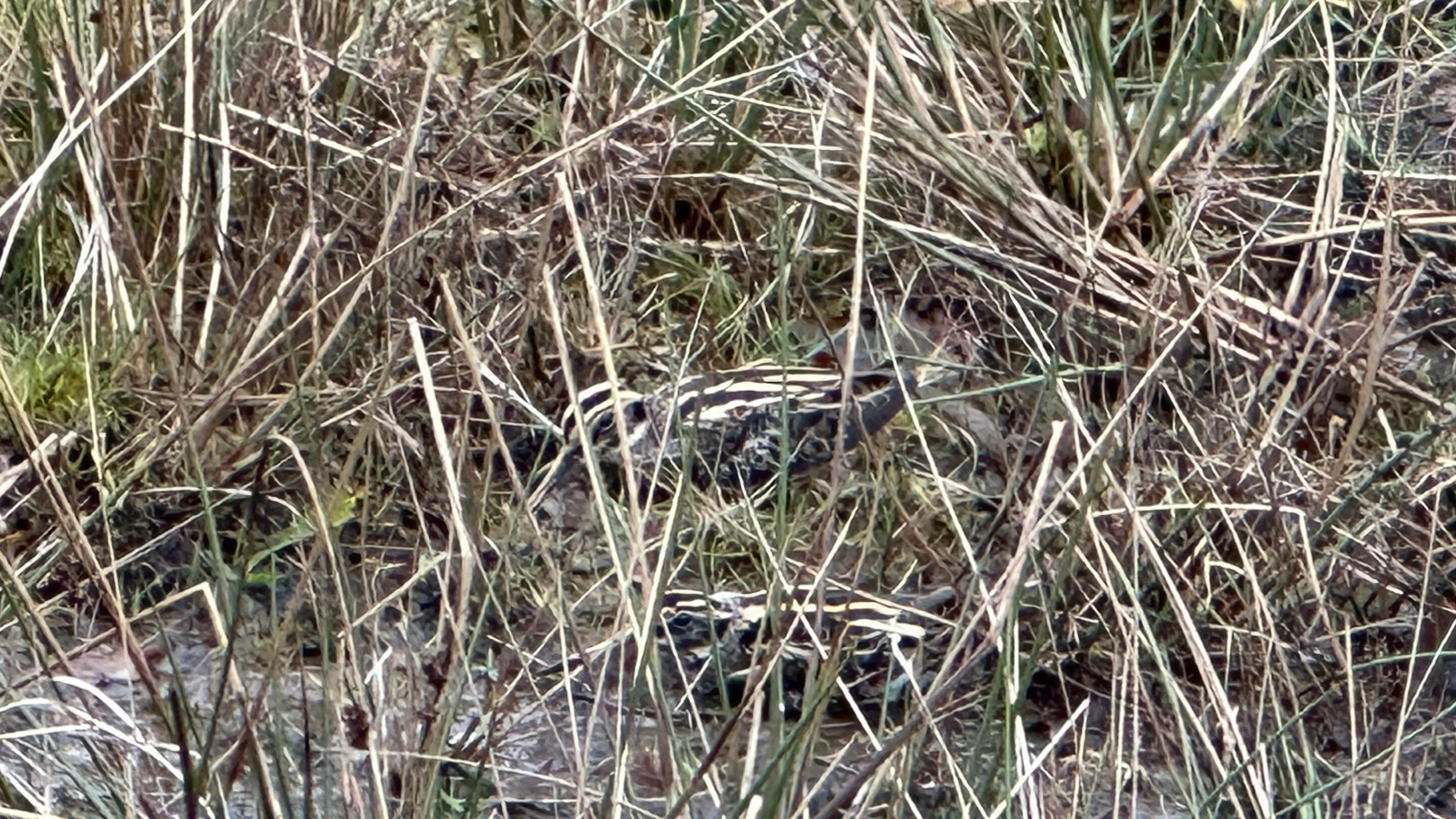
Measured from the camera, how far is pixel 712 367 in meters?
2.46

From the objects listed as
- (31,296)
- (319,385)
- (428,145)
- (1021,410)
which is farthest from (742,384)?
(31,296)

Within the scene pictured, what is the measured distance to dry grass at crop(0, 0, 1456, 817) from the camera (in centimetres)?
169

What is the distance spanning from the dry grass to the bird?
0.05m

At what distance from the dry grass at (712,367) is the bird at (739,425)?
0.05m

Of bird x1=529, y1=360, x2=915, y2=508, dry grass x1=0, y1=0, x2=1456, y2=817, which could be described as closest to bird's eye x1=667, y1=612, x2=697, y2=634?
dry grass x1=0, y1=0, x2=1456, y2=817

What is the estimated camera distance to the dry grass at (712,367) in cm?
169

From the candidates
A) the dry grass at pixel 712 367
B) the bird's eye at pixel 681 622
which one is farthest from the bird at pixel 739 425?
the bird's eye at pixel 681 622

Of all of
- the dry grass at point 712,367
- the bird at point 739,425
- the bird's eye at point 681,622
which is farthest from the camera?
the bird at point 739,425

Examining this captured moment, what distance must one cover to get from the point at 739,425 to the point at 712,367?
0.71 feet

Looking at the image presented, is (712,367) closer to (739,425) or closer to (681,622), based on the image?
(739,425)

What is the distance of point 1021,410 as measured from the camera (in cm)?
234

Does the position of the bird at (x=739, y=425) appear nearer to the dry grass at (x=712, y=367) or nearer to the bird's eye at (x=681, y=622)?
the dry grass at (x=712, y=367)

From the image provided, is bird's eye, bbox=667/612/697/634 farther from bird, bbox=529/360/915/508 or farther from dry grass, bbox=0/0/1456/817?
bird, bbox=529/360/915/508

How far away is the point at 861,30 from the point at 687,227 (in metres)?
0.40
